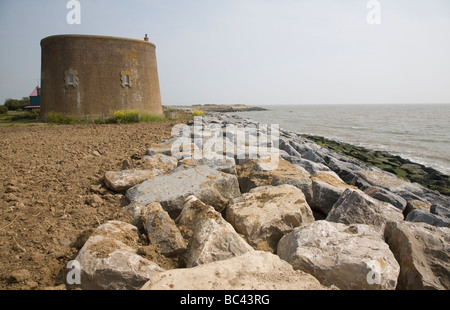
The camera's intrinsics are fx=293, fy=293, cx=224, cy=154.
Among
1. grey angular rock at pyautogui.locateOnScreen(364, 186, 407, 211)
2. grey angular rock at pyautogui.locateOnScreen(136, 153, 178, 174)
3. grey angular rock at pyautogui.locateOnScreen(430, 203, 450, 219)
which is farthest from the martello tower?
grey angular rock at pyautogui.locateOnScreen(430, 203, 450, 219)

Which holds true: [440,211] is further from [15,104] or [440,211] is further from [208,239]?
[15,104]

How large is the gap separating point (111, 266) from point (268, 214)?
1.53 m

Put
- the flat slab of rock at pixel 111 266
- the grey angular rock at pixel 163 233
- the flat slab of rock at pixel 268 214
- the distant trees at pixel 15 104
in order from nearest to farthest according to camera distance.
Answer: the flat slab of rock at pixel 111 266, the grey angular rock at pixel 163 233, the flat slab of rock at pixel 268 214, the distant trees at pixel 15 104

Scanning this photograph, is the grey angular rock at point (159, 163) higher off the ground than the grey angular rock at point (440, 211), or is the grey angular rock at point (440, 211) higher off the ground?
the grey angular rock at point (159, 163)

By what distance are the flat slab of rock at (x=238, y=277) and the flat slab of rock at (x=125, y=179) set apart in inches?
74.7

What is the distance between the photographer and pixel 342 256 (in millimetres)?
2229

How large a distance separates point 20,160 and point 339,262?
4935mm

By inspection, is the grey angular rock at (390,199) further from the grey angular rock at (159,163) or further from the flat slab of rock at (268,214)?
the grey angular rock at (159,163)

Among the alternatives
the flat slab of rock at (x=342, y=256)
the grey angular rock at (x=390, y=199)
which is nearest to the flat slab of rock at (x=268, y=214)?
the flat slab of rock at (x=342, y=256)

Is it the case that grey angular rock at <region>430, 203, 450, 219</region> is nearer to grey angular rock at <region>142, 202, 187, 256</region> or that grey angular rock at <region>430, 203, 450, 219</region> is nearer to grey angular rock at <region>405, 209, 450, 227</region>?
grey angular rock at <region>405, 209, 450, 227</region>

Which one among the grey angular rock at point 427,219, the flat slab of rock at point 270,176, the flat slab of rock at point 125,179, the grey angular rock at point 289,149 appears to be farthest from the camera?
the grey angular rock at point 289,149

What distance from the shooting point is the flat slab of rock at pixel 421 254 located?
225cm

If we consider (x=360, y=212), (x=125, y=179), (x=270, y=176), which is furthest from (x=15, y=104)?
(x=360, y=212)

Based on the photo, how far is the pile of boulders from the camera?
2031 millimetres
